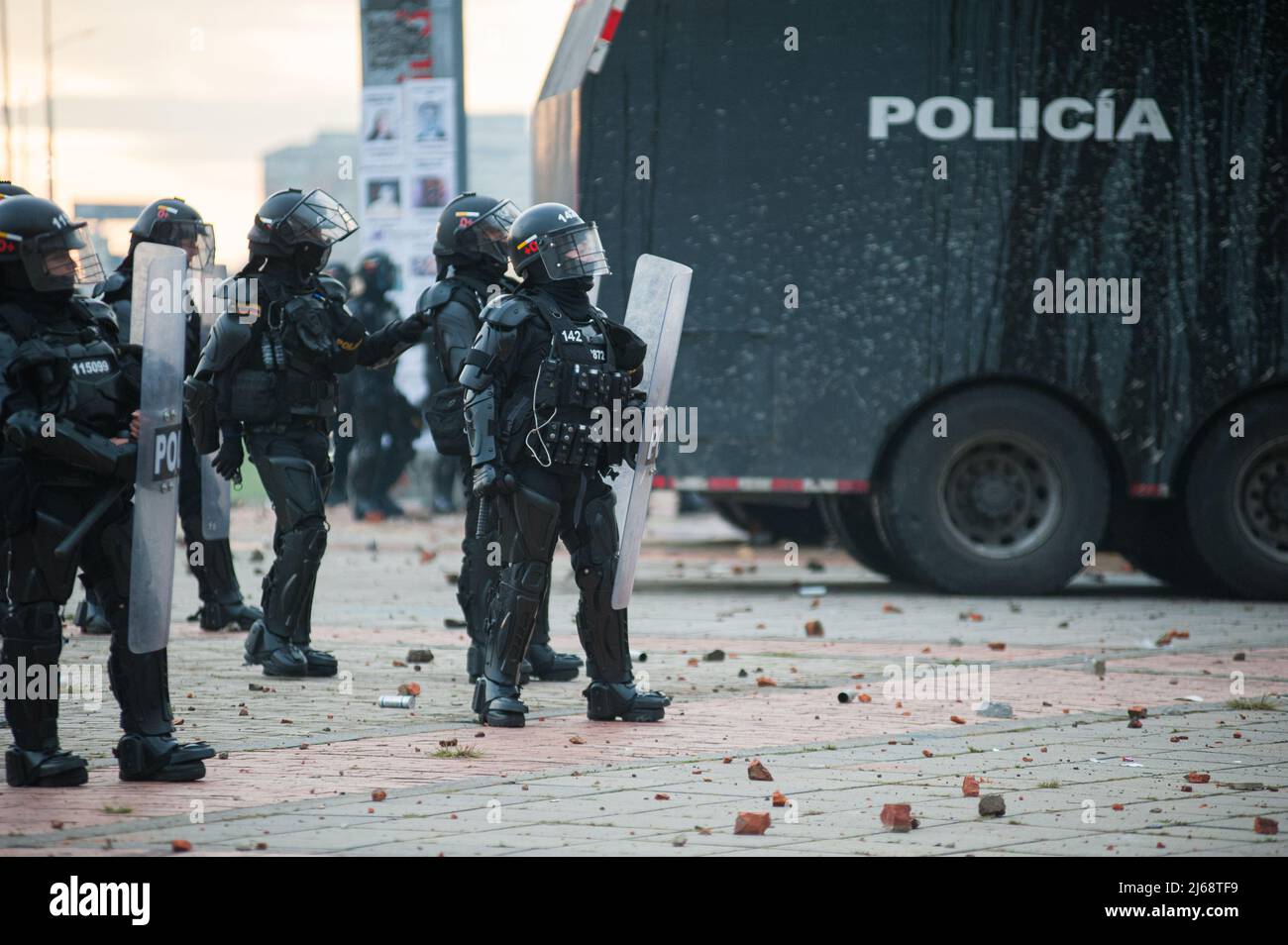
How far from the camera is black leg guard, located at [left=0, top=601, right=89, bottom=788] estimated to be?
248 inches

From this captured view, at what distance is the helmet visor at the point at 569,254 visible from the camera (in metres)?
7.70

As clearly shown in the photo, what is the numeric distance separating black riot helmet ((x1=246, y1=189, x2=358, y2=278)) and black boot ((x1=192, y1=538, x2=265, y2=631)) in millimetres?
2352

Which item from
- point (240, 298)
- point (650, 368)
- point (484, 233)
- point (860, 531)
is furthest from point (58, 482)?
point (860, 531)

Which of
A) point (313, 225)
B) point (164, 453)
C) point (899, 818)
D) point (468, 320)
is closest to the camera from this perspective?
point (899, 818)

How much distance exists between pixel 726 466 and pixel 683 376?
640mm

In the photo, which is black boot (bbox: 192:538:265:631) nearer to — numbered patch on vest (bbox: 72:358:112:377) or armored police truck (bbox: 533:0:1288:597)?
armored police truck (bbox: 533:0:1288:597)

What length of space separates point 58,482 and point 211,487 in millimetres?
4340

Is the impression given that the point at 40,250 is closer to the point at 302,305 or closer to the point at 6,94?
the point at 302,305

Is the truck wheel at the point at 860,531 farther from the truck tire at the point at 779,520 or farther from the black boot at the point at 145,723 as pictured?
the black boot at the point at 145,723

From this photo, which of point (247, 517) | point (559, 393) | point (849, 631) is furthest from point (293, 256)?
point (247, 517)

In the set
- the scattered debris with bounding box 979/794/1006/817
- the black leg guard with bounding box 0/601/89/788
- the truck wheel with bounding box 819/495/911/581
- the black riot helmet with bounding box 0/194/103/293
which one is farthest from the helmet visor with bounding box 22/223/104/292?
the truck wheel with bounding box 819/495/911/581

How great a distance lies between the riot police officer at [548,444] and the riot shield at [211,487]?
2726 millimetres

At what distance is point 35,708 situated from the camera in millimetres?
6340

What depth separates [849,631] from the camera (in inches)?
441
